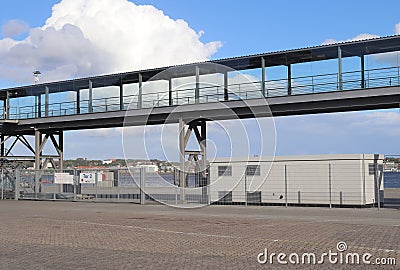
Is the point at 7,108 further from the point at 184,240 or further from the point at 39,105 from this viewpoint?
the point at 184,240

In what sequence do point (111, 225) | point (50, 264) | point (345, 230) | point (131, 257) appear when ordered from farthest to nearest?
point (111, 225)
point (345, 230)
point (131, 257)
point (50, 264)

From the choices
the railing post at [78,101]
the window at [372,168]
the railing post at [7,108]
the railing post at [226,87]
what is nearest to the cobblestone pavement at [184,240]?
the window at [372,168]

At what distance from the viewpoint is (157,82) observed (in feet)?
125

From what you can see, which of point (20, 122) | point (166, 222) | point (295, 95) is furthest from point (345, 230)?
point (20, 122)

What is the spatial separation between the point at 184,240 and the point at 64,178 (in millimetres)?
23334

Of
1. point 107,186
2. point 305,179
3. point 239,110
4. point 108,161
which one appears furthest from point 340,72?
point 108,161

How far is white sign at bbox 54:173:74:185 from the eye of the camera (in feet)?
119

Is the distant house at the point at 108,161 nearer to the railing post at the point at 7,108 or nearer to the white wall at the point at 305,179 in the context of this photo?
the railing post at the point at 7,108

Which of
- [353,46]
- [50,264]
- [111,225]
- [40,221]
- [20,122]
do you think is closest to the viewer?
[50,264]

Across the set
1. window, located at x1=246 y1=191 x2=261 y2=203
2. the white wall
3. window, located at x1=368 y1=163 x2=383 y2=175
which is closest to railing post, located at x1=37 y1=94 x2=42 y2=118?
the white wall

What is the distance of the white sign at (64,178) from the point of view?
119ft

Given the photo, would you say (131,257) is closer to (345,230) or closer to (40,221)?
(345,230)

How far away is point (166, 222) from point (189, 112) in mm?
14414

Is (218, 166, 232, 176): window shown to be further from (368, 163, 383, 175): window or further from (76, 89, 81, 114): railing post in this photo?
(76, 89, 81, 114): railing post
